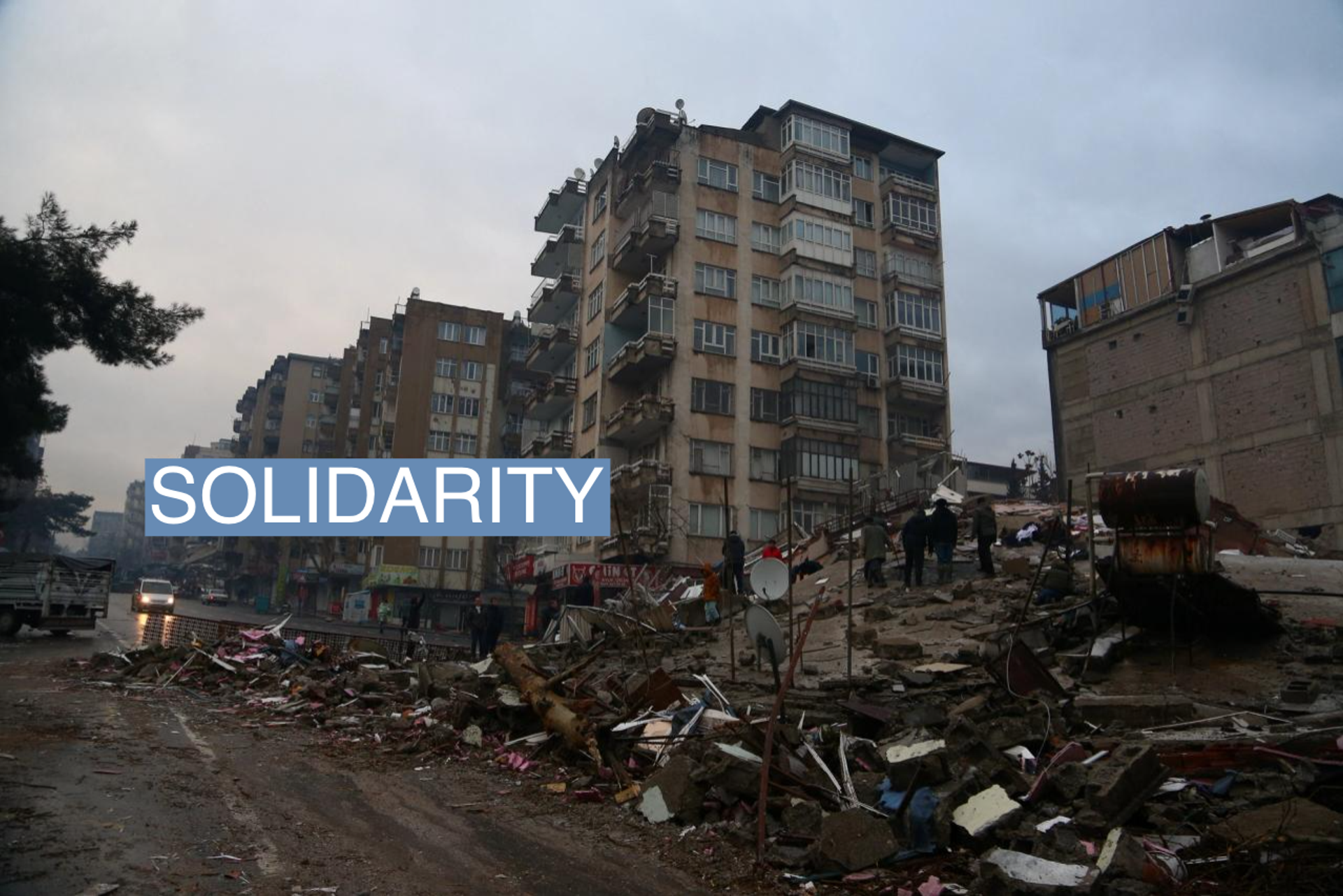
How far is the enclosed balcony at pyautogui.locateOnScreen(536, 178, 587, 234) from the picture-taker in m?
48.1

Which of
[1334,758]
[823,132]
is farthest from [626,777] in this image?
[823,132]

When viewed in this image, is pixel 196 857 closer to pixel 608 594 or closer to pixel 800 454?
pixel 608 594

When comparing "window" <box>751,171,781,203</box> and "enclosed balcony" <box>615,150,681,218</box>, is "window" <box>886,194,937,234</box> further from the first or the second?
"enclosed balcony" <box>615,150,681,218</box>

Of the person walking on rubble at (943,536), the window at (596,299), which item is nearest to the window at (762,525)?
the window at (596,299)

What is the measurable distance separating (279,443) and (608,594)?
2650 inches

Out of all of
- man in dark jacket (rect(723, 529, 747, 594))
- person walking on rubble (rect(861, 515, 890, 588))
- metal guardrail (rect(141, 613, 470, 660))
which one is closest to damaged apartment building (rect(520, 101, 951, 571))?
man in dark jacket (rect(723, 529, 747, 594))

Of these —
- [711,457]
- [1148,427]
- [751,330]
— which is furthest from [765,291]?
[1148,427]

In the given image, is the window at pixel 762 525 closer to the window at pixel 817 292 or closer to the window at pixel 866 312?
the window at pixel 817 292

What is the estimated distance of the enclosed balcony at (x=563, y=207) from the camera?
48.1 metres

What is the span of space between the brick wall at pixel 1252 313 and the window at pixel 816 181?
16696 mm

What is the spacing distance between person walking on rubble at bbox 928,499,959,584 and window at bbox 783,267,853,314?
22.8 meters

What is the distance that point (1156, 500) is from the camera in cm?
1098

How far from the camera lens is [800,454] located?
38750mm

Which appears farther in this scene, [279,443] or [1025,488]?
[279,443]
